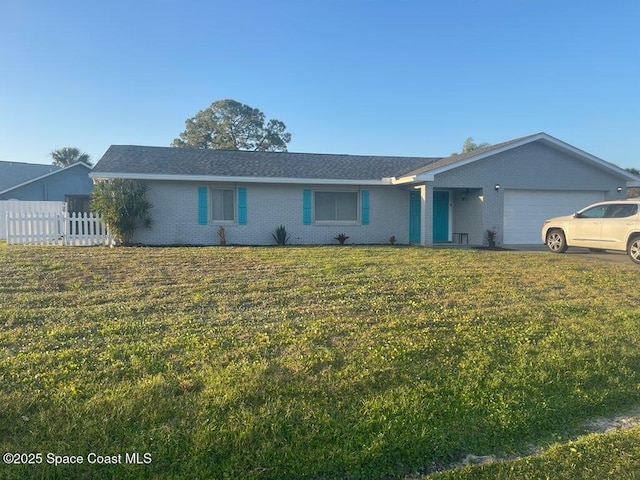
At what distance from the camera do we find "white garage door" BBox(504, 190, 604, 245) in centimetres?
1700

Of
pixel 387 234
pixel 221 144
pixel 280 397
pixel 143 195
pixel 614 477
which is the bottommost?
pixel 614 477

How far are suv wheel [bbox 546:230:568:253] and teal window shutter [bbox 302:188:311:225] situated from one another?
7768 millimetres

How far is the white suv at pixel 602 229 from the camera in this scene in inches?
465

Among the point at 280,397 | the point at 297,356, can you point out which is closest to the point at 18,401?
the point at 280,397

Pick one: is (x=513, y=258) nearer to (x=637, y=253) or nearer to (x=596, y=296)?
(x=637, y=253)

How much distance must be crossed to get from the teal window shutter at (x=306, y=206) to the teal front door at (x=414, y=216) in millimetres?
3950

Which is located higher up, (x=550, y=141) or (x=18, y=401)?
(x=550, y=141)

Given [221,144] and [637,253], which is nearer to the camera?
[637,253]

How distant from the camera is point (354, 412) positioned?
3.51m

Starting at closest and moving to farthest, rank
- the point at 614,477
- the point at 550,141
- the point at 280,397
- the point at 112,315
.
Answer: the point at 614,477
the point at 280,397
the point at 112,315
the point at 550,141

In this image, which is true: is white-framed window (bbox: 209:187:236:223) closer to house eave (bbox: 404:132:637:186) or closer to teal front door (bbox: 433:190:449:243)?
house eave (bbox: 404:132:637:186)

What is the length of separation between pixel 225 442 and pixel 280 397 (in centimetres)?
66

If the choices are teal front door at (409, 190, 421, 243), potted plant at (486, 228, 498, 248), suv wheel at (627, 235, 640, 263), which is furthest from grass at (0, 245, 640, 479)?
teal front door at (409, 190, 421, 243)

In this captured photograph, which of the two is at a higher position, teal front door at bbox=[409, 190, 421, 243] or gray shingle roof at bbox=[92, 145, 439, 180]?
gray shingle roof at bbox=[92, 145, 439, 180]
